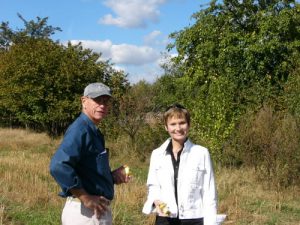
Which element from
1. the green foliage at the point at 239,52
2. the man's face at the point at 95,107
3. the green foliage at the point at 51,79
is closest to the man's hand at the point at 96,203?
the man's face at the point at 95,107

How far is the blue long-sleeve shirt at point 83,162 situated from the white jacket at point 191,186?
1.58 feet

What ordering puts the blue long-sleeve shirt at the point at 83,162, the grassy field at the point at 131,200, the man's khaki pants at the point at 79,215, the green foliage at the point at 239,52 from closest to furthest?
the blue long-sleeve shirt at the point at 83,162 < the man's khaki pants at the point at 79,215 < the grassy field at the point at 131,200 < the green foliage at the point at 239,52

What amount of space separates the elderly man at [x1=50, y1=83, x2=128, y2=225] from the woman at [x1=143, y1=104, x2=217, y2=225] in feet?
1.40

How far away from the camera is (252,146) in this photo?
11.5m

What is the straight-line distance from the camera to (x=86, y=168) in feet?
11.2

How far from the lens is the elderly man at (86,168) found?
324 cm

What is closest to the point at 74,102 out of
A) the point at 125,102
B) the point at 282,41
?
the point at 125,102

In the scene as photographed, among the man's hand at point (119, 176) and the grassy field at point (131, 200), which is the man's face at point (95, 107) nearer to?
the man's hand at point (119, 176)

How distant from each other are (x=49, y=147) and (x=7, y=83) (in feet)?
24.0

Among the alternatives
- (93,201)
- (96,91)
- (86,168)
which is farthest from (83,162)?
(96,91)

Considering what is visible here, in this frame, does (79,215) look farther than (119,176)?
No

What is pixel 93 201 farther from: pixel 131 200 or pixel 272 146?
pixel 272 146

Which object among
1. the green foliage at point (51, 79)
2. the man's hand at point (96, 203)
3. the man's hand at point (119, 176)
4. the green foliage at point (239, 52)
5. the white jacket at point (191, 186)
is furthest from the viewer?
the green foliage at point (51, 79)

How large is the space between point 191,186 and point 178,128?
48 cm
